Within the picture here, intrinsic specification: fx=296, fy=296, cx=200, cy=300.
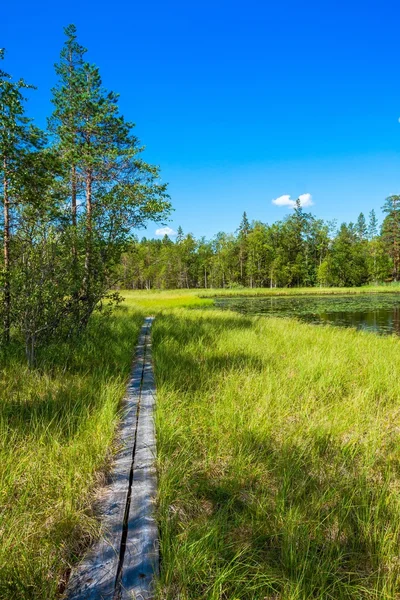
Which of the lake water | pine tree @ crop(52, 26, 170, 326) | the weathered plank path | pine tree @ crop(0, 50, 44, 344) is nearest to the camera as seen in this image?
the weathered plank path

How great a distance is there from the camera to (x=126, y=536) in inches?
72.7

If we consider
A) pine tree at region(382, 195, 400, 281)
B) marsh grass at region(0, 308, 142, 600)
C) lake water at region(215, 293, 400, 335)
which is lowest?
lake water at region(215, 293, 400, 335)

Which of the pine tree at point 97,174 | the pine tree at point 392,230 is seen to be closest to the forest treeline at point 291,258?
the pine tree at point 392,230

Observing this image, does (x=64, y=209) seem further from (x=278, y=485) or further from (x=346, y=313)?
(x=346, y=313)

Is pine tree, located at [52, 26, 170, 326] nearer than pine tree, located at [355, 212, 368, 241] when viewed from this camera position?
Yes

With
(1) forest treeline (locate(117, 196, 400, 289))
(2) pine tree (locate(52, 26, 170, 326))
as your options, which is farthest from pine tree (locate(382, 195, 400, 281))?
(2) pine tree (locate(52, 26, 170, 326))

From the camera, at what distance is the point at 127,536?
184 centimetres

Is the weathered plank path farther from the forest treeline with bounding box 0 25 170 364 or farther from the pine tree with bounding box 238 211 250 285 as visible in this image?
the pine tree with bounding box 238 211 250 285

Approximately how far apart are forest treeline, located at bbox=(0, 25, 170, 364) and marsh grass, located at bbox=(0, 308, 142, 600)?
1460 millimetres

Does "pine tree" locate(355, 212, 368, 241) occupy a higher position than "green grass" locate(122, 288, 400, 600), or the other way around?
"pine tree" locate(355, 212, 368, 241)

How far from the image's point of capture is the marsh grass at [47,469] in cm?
155

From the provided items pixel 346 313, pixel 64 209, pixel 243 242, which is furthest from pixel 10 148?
pixel 243 242

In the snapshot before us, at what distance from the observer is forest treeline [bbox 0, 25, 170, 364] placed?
4773mm

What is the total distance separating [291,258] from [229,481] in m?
67.9
